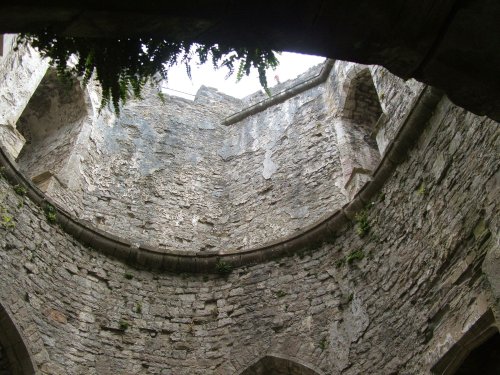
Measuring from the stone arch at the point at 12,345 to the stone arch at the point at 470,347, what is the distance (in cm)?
426

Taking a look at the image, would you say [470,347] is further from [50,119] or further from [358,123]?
[50,119]

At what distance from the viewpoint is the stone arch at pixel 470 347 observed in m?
4.39

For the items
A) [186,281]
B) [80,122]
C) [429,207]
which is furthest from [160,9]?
[80,122]

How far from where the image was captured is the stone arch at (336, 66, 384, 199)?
9.74m

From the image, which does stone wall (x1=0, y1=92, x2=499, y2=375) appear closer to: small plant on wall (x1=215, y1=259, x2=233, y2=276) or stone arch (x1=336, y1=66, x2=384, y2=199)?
small plant on wall (x1=215, y1=259, x2=233, y2=276)

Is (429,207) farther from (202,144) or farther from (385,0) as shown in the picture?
(202,144)

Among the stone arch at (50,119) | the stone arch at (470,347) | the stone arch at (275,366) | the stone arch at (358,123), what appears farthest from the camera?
the stone arch at (50,119)

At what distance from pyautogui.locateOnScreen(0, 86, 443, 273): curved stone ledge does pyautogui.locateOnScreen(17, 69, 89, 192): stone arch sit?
3529 mm

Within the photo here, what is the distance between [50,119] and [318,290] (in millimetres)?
7231

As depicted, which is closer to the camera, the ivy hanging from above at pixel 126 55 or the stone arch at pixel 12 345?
the ivy hanging from above at pixel 126 55

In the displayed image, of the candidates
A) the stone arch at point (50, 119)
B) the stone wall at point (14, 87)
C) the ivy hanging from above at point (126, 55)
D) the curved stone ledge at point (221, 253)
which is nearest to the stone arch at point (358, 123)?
the curved stone ledge at point (221, 253)

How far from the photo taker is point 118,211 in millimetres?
9789

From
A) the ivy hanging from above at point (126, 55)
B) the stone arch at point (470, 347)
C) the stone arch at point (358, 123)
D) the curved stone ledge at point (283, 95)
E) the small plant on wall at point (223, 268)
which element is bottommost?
the stone arch at point (470, 347)

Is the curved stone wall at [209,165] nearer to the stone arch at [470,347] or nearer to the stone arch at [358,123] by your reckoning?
the stone arch at [358,123]
